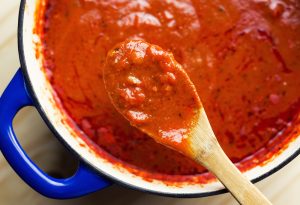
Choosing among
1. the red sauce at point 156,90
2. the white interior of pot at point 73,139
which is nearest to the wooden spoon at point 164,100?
the red sauce at point 156,90

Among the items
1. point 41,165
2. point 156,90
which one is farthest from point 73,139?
point 156,90

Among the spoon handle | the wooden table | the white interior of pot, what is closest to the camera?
the spoon handle

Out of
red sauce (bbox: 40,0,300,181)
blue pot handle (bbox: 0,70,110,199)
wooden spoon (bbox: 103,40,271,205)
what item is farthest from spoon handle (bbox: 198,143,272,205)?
blue pot handle (bbox: 0,70,110,199)

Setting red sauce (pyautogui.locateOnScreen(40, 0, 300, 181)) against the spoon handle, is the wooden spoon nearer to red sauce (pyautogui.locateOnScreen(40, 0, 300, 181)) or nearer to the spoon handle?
the spoon handle

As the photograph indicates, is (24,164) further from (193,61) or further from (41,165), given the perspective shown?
(193,61)

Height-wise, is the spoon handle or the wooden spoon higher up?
the wooden spoon

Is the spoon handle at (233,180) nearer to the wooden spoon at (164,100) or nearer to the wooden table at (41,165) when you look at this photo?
the wooden spoon at (164,100)
